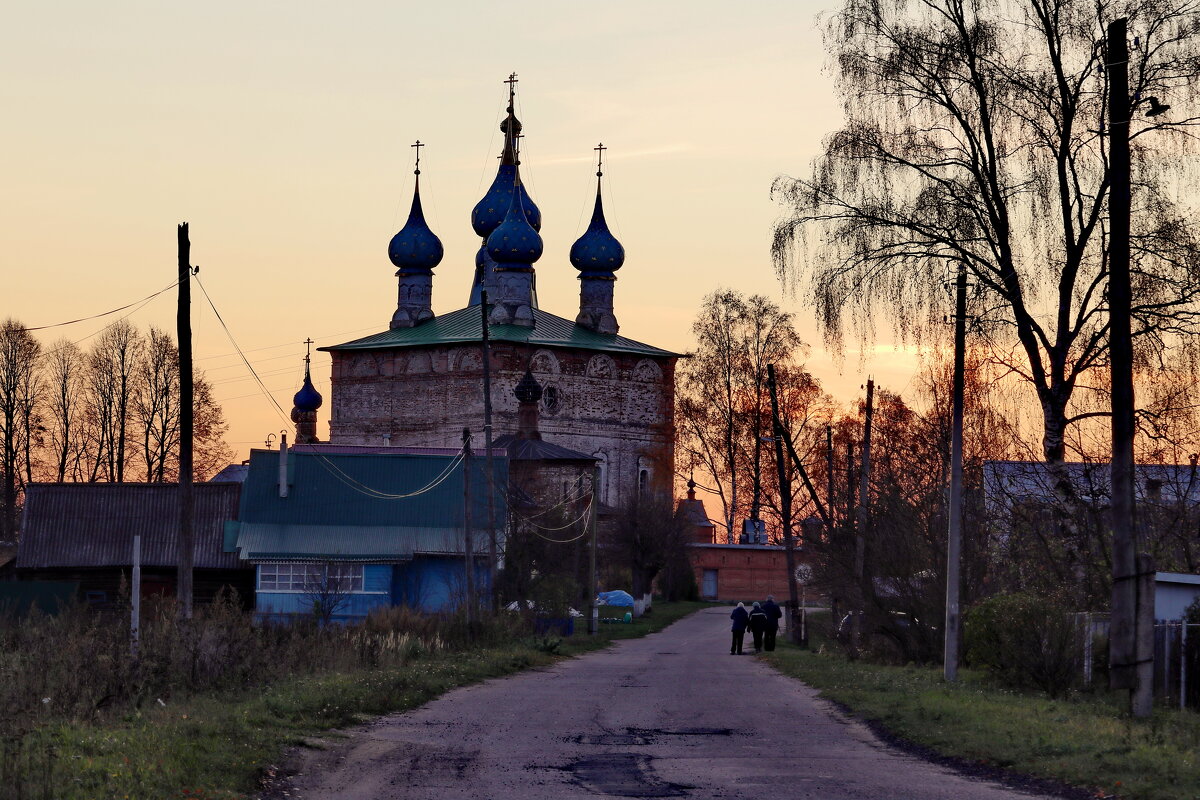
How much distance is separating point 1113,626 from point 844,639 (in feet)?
54.9

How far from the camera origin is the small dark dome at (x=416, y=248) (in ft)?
269

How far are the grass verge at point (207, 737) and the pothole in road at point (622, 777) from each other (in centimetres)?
227

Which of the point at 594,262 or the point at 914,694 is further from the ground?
the point at 594,262

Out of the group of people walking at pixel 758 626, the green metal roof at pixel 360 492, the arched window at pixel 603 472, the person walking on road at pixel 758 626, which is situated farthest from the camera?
the arched window at pixel 603 472

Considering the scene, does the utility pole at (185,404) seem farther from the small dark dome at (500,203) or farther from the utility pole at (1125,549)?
the small dark dome at (500,203)

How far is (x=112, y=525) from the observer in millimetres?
43688

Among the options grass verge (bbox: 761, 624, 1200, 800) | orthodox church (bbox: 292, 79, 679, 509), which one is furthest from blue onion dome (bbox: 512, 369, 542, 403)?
grass verge (bbox: 761, 624, 1200, 800)

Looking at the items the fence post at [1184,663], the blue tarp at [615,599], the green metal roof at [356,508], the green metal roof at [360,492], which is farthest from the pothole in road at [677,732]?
the blue tarp at [615,599]

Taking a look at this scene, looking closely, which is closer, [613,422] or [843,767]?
[843,767]

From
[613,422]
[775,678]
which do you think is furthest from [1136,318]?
[613,422]

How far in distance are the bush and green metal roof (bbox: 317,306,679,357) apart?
5440 cm

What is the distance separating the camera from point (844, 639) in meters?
32.8

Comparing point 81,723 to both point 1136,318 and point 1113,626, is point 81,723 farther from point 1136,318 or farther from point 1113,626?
point 1136,318

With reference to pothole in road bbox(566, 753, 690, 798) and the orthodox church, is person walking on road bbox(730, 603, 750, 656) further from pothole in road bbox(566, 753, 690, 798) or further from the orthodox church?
the orthodox church
